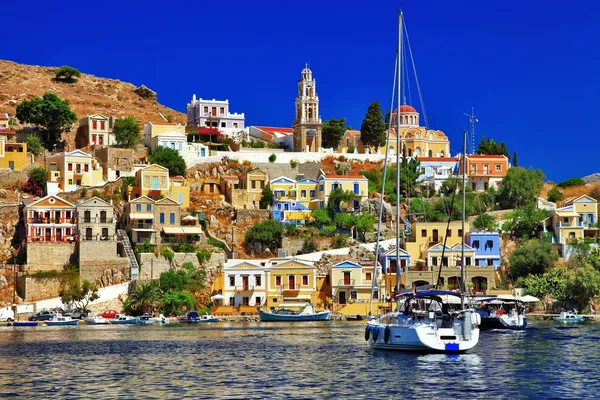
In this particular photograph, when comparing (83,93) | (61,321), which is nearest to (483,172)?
(61,321)

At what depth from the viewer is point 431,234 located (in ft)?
330

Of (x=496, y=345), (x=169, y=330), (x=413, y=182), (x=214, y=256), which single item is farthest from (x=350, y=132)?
(x=496, y=345)

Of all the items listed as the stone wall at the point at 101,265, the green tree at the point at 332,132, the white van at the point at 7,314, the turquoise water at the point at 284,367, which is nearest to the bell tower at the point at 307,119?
the green tree at the point at 332,132

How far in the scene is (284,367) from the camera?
166 ft

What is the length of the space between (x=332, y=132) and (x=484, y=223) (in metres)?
27.2

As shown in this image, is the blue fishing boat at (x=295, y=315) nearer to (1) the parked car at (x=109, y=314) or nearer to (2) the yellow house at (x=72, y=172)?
(1) the parked car at (x=109, y=314)

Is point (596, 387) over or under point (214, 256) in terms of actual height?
under

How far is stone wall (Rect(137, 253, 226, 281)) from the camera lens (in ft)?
295

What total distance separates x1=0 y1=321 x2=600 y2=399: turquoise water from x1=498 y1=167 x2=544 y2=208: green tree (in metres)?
38.8

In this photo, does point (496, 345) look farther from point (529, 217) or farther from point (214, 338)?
point (529, 217)

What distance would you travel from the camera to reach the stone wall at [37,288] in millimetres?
86625

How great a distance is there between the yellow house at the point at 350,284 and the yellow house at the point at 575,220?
20552mm

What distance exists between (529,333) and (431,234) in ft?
94.5

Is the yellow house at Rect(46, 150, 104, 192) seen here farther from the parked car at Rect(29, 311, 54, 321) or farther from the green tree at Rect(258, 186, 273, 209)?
the parked car at Rect(29, 311, 54, 321)
